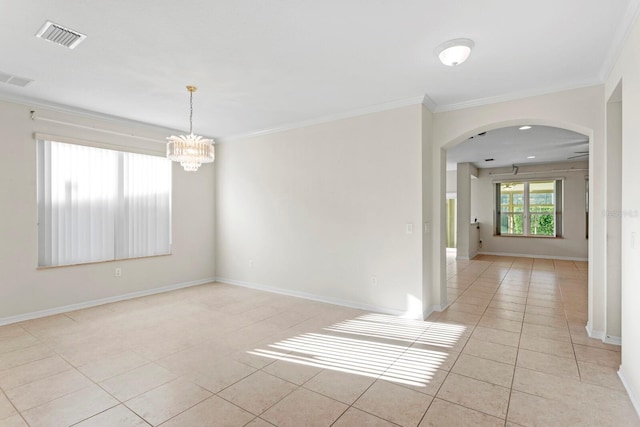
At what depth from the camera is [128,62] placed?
2.98 meters

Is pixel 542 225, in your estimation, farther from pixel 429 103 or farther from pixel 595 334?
pixel 429 103

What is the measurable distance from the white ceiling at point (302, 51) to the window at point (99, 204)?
2.57ft

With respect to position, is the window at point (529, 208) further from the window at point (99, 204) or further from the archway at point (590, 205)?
the window at point (99, 204)

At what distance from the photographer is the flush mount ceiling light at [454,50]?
259cm

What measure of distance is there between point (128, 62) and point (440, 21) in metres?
2.75

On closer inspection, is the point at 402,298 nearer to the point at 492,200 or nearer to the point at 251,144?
the point at 251,144

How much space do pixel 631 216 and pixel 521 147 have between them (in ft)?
16.4

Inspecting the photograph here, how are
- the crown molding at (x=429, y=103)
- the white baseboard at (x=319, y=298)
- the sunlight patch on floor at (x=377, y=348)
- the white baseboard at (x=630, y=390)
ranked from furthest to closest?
the white baseboard at (x=319, y=298)
the crown molding at (x=429, y=103)
the sunlight patch on floor at (x=377, y=348)
the white baseboard at (x=630, y=390)

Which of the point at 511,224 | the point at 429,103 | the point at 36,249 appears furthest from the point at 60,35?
the point at 511,224

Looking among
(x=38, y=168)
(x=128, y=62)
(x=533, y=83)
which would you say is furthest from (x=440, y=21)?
(x=38, y=168)

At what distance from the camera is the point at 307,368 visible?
2.76 m

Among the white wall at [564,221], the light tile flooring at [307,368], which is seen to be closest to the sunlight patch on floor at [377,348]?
the light tile flooring at [307,368]

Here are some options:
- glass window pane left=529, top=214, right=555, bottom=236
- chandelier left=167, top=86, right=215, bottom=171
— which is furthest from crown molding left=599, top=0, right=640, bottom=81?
glass window pane left=529, top=214, right=555, bottom=236

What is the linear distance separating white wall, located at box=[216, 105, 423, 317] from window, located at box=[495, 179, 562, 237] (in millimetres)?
7145
